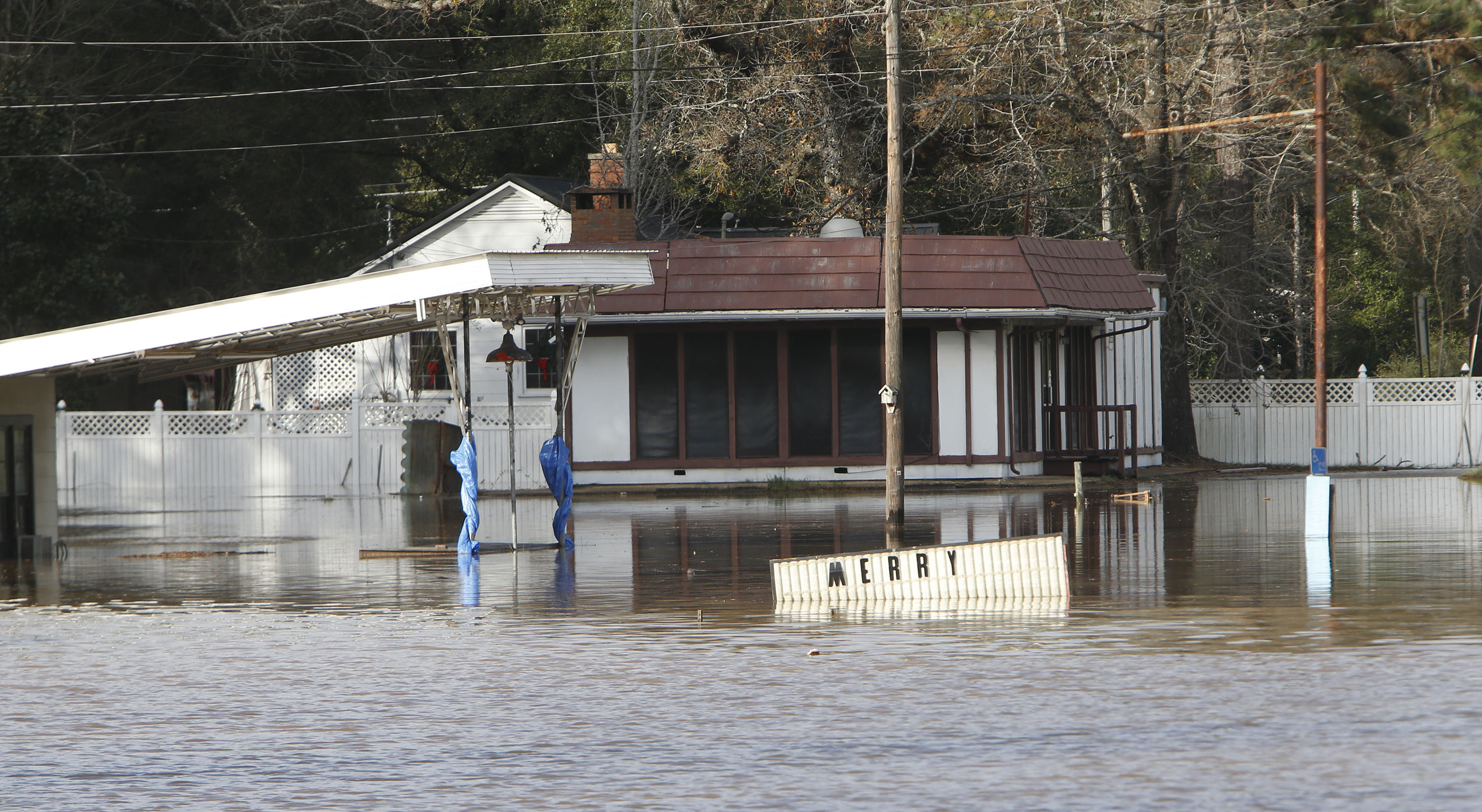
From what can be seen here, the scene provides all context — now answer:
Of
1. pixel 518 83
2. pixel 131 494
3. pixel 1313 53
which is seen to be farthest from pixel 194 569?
pixel 518 83

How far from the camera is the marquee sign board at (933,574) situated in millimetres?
12945

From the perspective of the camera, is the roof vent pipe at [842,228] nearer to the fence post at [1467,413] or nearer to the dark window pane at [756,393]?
the dark window pane at [756,393]

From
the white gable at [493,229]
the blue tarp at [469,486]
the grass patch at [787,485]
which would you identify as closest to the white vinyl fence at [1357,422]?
the grass patch at [787,485]

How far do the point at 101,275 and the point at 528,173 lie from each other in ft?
43.8

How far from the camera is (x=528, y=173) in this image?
4478 cm

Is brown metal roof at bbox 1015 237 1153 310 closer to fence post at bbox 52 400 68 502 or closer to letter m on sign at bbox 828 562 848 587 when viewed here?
letter m on sign at bbox 828 562 848 587

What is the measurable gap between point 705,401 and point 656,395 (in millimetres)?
855

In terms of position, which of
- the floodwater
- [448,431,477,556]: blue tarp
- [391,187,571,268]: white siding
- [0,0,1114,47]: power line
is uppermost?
[0,0,1114,47]: power line

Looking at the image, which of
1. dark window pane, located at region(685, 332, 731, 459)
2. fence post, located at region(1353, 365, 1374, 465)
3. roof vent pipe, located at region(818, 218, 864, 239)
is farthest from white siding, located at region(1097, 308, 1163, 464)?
dark window pane, located at region(685, 332, 731, 459)

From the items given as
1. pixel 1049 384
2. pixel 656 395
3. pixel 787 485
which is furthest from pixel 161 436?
pixel 1049 384

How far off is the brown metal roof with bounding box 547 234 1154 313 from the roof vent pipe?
177cm

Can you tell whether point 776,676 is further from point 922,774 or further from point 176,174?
point 176,174

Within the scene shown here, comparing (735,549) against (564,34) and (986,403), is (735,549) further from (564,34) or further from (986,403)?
(564,34)

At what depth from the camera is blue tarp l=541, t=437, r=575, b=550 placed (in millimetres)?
17484
